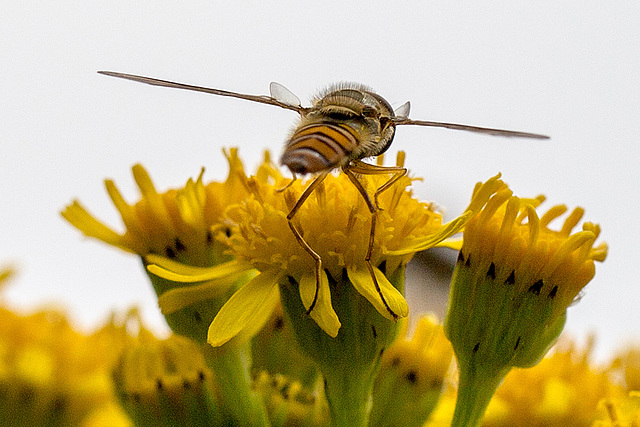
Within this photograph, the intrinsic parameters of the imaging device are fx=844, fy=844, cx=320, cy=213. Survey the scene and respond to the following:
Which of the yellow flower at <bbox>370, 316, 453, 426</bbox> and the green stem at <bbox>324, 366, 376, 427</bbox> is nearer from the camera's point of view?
the green stem at <bbox>324, 366, 376, 427</bbox>

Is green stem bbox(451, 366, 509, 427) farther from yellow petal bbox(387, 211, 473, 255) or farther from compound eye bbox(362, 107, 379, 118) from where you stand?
compound eye bbox(362, 107, 379, 118)

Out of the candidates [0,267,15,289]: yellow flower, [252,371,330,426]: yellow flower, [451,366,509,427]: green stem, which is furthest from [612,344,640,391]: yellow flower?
[0,267,15,289]: yellow flower

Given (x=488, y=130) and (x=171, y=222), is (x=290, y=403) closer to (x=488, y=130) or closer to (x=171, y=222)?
(x=171, y=222)

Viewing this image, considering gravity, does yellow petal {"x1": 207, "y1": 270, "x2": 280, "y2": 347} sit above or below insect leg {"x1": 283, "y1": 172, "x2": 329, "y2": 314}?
below

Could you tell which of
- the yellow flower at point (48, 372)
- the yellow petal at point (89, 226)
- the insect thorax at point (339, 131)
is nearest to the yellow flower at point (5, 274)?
the yellow flower at point (48, 372)

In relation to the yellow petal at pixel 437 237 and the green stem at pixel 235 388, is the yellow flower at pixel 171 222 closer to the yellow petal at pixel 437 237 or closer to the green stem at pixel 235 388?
the green stem at pixel 235 388

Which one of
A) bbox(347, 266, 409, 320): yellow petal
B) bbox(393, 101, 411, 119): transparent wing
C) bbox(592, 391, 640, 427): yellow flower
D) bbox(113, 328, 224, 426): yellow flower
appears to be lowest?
bbox(113, 328, 224, 426): yellow flower
